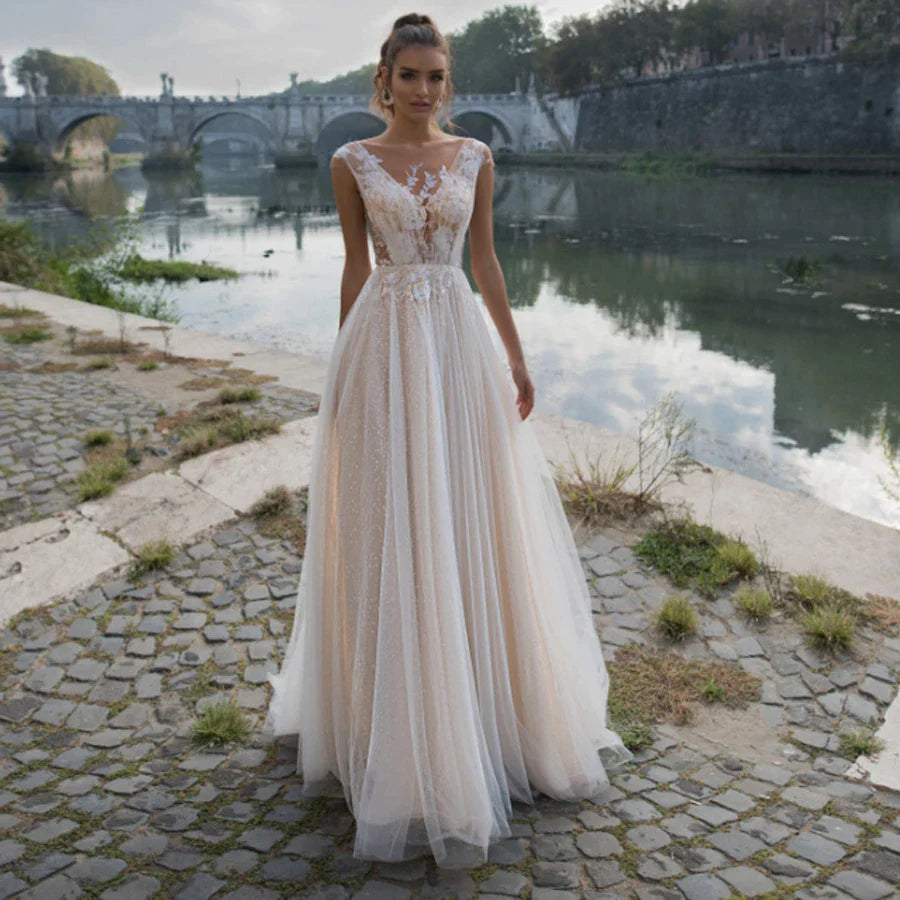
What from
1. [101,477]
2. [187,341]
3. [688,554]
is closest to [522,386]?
[688,554]

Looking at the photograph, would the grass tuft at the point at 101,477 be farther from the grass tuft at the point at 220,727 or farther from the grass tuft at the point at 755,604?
the grass tuft at the point at 755,604

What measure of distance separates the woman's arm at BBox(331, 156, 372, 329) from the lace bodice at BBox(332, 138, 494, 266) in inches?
0.9

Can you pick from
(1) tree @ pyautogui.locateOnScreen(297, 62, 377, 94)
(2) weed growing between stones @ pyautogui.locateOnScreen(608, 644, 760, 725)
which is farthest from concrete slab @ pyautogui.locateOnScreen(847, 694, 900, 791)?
(1) tree @ pyautogui.locateOnScreen(297, 62, 377, 94)

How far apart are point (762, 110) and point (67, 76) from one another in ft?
171

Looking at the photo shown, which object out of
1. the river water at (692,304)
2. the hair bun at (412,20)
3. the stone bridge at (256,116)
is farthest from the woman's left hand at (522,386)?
the stone bridge at (256,116)

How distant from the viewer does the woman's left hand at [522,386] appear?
2.04 m

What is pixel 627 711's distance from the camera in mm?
2309

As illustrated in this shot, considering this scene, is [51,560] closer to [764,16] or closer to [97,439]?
[97,439]

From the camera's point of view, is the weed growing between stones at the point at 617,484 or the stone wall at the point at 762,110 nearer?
the weed growing between stones at the point at 617,484

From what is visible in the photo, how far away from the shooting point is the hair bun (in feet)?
5.86

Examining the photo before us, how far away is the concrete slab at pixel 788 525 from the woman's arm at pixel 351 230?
1846mm

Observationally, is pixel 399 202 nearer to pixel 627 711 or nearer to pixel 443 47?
pixel 443 47

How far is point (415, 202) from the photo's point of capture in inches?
70.6

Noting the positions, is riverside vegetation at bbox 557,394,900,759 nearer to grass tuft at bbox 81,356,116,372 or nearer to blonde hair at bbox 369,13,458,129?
blonde hair at bbox 369,13,458,129
